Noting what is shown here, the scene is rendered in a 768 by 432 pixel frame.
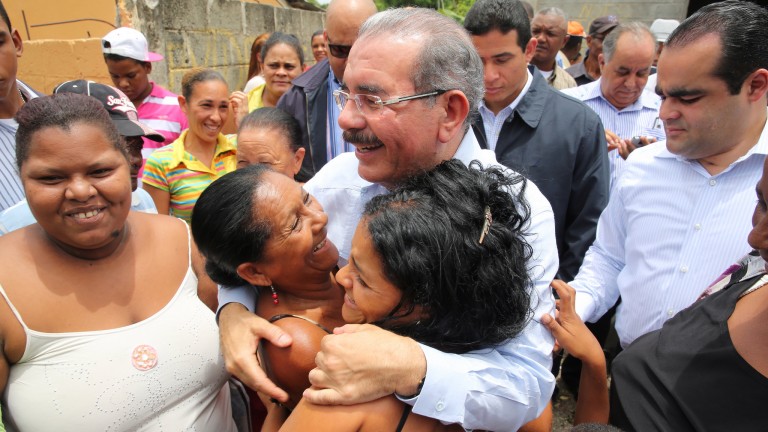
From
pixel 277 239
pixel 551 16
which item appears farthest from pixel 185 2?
pixel 277 239

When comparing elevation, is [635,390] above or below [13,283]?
below

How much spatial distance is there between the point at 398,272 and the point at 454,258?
157 mm

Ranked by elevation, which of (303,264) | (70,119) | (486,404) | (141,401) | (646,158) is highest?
(70,119)

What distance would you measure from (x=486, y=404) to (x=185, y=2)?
21.1 ft

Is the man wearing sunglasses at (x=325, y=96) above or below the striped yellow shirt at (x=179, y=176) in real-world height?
above

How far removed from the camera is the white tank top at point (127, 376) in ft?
5.40

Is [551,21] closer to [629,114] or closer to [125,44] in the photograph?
[629,114]

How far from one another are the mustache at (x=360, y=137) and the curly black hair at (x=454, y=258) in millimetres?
296

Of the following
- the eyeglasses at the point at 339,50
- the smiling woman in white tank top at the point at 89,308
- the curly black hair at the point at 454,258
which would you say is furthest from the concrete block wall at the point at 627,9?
the smiling woman in white tank top at the point at 89,308

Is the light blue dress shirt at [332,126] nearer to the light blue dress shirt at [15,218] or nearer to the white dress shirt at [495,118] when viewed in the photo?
the white dress shirt at [495,118]

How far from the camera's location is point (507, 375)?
4.76 ft

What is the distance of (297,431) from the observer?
128cm

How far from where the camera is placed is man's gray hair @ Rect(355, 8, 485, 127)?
1.71 m

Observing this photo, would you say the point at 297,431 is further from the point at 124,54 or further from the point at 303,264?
the point at 124,54
